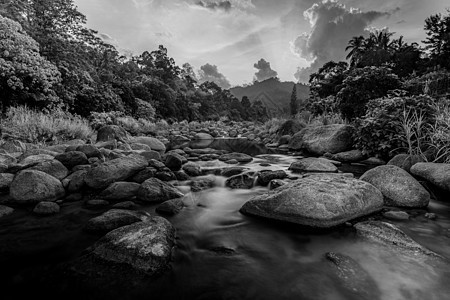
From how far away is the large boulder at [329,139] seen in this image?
29.7 feet

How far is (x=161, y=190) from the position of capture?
4.18 m

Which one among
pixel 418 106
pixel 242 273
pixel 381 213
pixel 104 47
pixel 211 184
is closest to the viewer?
pixel 242 273

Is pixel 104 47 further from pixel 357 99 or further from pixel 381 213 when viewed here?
pixel 381 213

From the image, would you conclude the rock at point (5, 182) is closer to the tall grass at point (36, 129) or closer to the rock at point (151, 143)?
the tall grass at point (36, 129)

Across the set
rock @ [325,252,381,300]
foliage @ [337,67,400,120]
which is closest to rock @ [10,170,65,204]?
rock @ [325,252,381,300]

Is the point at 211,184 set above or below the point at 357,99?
below

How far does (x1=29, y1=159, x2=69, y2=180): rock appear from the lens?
4604mm

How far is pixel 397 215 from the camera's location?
3.38 meters

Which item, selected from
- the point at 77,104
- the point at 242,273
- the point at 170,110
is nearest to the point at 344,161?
the point at 242,273

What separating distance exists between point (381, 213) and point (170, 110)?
2866cm

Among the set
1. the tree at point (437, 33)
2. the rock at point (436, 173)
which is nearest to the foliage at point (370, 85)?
the rock at point (436, 173)

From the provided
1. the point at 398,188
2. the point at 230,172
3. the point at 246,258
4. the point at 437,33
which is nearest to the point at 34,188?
the point at 246,258

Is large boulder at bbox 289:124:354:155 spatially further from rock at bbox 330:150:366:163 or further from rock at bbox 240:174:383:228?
rock at bbox 240:174:383:228

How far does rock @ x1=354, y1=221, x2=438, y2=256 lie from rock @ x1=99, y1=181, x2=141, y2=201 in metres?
3.46
